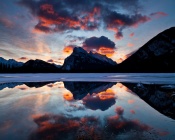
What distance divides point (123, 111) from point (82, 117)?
340 cm

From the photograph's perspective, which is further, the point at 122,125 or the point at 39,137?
the point at 122,125

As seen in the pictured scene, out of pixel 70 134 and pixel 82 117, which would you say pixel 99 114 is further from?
pixel 70 134

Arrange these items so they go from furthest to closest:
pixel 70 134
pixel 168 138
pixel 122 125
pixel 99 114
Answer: pixel 99 114 → pixel 122 125 → pixel 70 134 → pixel 168 138

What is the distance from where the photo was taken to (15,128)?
9102mm

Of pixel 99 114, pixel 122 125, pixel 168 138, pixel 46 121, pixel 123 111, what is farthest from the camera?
pixel 123 111

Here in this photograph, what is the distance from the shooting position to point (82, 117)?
1133 cm

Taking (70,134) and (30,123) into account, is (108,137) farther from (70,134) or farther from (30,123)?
(30,123)

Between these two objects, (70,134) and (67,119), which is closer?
(70,134)

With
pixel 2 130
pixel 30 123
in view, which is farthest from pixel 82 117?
pixel 2 130

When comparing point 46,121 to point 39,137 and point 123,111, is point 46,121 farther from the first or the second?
point 123,111

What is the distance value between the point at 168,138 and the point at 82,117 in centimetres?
539

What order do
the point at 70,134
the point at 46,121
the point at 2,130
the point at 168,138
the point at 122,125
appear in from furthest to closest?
the point at 46,121, the point at 122,125, the point at 2,130, the point at 70,134, the point at 168,138

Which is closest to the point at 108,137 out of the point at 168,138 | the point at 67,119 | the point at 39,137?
the point at 168,138

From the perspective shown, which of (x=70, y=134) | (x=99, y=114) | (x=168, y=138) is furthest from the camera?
(x=99, y=114)
